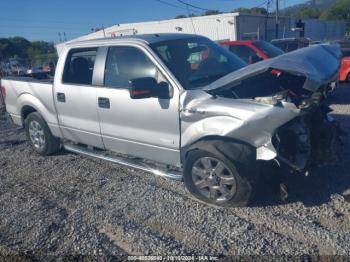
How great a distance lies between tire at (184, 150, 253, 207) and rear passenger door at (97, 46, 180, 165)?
1.04 ft

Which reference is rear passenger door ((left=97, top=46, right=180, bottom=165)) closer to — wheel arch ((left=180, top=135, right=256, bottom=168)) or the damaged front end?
wheel arch ((left=180, top=135, right=256, bottom=168))

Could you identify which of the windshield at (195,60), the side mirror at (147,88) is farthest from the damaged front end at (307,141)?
the side mirror at (147,88)

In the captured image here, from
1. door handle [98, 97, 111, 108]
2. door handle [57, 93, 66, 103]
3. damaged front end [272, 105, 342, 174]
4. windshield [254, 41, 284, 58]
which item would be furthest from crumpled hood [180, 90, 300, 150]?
windshield [254, 41, 284, 58]

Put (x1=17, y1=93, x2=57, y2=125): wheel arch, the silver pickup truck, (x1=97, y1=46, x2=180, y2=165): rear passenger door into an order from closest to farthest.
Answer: the silver pickup truck, (x1=97, y1=46, x2=180, y2=165): rear passenger door, (x1=17, y1=93, x2=57, y2=125): wheel arch

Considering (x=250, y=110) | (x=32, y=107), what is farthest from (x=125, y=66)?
(x=32, y=107)

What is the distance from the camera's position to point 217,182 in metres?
3.91

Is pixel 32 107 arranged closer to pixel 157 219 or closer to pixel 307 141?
pixel 157 219

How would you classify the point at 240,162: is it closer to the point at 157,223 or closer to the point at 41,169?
the point at 157,223

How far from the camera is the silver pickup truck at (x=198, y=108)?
11.9 ft

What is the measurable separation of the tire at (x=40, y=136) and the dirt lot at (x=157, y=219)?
3.23 ft

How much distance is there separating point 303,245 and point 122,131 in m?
2.60

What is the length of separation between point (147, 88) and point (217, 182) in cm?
128

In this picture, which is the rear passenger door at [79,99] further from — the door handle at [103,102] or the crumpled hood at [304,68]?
the crumpled hood at [304,68]

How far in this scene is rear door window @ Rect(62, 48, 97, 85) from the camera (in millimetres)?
5117
